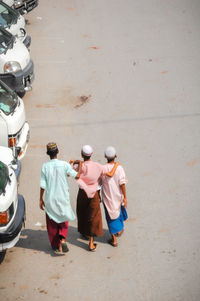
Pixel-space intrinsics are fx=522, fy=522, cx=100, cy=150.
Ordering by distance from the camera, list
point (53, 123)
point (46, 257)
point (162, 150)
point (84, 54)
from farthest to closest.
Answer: point (84, 54)
point (53, 123)
point (162, 150)
point (46, 257)

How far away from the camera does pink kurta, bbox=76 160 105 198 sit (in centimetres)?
620

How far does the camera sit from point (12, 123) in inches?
302

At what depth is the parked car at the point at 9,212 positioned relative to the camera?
5750mm

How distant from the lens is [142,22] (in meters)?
13.8

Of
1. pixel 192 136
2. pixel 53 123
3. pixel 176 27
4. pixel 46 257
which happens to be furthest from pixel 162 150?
pixel 176 27

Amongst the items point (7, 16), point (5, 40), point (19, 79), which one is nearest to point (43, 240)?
point (19, 79)

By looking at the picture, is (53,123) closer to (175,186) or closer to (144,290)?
(175,186)

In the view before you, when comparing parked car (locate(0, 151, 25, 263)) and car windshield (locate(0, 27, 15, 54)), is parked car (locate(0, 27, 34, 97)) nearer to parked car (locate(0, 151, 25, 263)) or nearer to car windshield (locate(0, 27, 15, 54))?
car windshield (locate(0, 27, 15, 54))

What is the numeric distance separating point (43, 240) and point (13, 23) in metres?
5.85

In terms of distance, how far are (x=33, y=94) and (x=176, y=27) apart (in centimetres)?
509

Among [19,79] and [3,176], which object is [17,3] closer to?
[19,79]

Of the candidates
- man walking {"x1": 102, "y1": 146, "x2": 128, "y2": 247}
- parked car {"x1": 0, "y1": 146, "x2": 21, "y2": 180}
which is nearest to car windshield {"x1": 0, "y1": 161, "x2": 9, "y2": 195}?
parked car {"x1": 0, "y1": 146, "x2": 21, "y2": 180}

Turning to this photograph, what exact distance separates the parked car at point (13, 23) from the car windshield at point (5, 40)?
886 mm

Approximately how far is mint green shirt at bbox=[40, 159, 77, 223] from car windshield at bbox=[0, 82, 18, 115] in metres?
2.11
